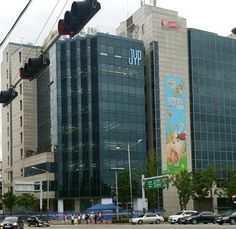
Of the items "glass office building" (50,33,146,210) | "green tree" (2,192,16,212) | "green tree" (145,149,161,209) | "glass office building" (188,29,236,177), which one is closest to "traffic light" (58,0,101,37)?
"green tree" (145,149,161,209)

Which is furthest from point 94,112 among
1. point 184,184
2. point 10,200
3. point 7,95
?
point 7,95

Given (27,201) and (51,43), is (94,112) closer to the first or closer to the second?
(27,201)

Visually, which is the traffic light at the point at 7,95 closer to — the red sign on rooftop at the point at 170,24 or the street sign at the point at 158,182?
the street sign at the point at 158,182

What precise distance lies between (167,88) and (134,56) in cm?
909

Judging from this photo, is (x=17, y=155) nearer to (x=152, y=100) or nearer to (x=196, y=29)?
(x=152, y=100)

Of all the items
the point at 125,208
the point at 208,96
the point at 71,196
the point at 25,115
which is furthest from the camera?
the point at 25,115

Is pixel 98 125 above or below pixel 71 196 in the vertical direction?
above

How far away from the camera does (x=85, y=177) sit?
105312 millimetres

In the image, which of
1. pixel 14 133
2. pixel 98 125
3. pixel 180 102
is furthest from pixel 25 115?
pixel 180 102

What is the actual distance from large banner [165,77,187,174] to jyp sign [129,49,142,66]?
6782 millimetres

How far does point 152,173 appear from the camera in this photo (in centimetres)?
8994

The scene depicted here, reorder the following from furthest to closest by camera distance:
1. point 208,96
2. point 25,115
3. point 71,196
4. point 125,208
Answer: point 25,115 < point 208,96 < point 71,196 < point 125,208

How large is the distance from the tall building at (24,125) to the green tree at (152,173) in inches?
965

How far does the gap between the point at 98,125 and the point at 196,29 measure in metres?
30.8
